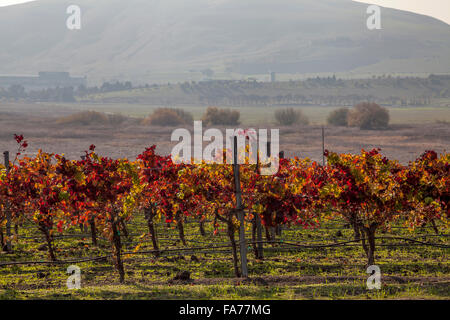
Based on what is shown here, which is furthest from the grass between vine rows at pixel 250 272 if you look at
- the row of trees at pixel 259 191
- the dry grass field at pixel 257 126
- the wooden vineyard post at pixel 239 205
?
the dry grass field at pixel 257 126

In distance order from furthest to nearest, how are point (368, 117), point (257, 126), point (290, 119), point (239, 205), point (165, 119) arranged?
1. point (165, 119)
2. point (257, 126)
3. point (290, 119)
4. point (368, 117)
5. point (239, 205)

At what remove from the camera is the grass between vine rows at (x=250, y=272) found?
501 inches

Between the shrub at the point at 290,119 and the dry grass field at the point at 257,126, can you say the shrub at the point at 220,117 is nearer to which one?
the dry grass field at the point at 257,126

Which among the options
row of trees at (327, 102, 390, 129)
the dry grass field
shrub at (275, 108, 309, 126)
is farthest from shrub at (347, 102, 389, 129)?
shrub at (275, 108, 309, 126)

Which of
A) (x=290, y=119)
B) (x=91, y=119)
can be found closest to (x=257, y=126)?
(x=290, y=119)

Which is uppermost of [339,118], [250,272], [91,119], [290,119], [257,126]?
[91,119]

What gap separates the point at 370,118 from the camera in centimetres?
9794

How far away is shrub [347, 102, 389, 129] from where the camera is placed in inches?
3844

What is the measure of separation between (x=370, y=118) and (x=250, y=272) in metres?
83.7

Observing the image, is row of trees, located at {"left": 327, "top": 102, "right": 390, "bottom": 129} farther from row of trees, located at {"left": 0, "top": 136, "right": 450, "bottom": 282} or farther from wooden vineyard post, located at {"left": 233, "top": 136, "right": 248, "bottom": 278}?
wooden vineyard post, located at {"left": 233, "top": 136, "right": 248, "bottom": 278}

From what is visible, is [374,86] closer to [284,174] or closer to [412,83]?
[412,83]

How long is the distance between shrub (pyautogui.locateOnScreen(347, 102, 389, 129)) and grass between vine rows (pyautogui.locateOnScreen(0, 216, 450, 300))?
73574 millimetres

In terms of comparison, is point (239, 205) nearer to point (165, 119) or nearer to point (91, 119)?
point (165, 119)
